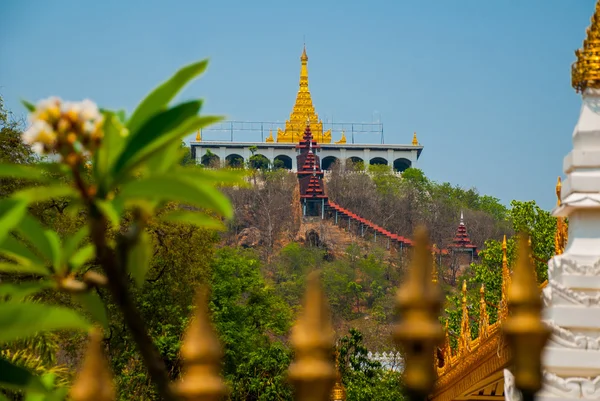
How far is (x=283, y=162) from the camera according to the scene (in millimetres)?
104500

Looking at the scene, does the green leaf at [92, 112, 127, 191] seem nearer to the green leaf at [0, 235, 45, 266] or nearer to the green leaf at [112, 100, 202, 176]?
the green leaf at [112, 100, 202, 176]

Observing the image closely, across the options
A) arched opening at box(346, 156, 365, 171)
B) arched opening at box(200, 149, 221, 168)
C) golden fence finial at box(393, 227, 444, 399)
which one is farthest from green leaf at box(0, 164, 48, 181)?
arched opening at box(200, 149, 221, 168)

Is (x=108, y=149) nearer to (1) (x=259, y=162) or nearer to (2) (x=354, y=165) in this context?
(2) (x=354, y=165)

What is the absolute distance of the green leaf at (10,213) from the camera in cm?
260

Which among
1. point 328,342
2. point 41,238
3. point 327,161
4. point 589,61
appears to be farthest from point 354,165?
point 328,342

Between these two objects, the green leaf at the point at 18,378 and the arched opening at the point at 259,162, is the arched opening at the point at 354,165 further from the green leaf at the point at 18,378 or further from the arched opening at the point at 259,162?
the green leaf at the point at 18,378

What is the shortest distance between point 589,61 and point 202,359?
7733mm

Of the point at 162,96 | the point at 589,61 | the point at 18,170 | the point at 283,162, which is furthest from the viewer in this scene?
the point at 283,162

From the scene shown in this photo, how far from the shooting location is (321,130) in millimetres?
109875

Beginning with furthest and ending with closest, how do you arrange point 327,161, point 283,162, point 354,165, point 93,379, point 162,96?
point 327,161
point 283,162
point 354,165
point 162,96
point 93,379

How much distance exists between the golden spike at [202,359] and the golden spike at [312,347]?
17 centimetres

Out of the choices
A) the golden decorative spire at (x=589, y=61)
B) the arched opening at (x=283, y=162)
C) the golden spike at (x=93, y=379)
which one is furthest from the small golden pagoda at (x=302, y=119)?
the golden spike at (x=93, y=379)

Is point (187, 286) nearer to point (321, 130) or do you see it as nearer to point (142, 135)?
point (142, 135)

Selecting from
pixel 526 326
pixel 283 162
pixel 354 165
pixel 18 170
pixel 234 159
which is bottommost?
pixel 526 326
